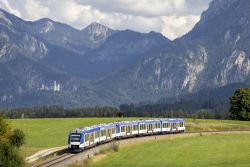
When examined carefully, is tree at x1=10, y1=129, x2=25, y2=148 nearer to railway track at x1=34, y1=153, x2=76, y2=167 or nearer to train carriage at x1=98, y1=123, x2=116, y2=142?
train carriage at x1=98, y1=123, x2=116, y2=142

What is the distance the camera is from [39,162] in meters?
81.3

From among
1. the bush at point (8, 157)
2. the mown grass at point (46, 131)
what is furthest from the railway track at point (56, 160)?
the mown grass at point (46, 131)

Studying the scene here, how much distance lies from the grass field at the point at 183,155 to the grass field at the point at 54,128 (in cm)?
2393

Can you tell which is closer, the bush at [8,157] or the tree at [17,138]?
the bush at [8,157]

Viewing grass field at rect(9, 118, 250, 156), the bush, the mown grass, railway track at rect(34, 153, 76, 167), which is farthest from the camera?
grass field at rect(9, 118, 250, 156)

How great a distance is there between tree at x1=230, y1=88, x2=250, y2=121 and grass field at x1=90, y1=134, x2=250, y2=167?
2937 inches

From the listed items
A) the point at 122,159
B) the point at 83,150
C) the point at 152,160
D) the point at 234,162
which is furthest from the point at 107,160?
the point at 234,162

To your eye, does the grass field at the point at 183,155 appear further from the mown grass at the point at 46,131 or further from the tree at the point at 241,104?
the tree at the point at 241,104

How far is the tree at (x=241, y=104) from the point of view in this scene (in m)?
170

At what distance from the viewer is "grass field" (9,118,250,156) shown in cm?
11834

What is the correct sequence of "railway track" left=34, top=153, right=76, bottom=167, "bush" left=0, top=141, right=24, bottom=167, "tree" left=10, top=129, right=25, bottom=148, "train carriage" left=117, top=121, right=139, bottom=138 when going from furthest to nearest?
"train carriage" left=117, top=121, right=139, bottom=138, "tree" left=10, top=129, right=25, bottom=148, "railway track" left=34, top=153, right=76, bottom=167, "bush" left=0, top=141, right=24, bottom=167

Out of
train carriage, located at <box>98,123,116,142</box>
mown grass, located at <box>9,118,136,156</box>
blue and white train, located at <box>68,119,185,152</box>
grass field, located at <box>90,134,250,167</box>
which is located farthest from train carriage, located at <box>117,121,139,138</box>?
mown grass, located at <box>9,118,136,156</box>

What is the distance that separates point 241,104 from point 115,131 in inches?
2896

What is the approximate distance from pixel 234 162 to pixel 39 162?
3017 cm
